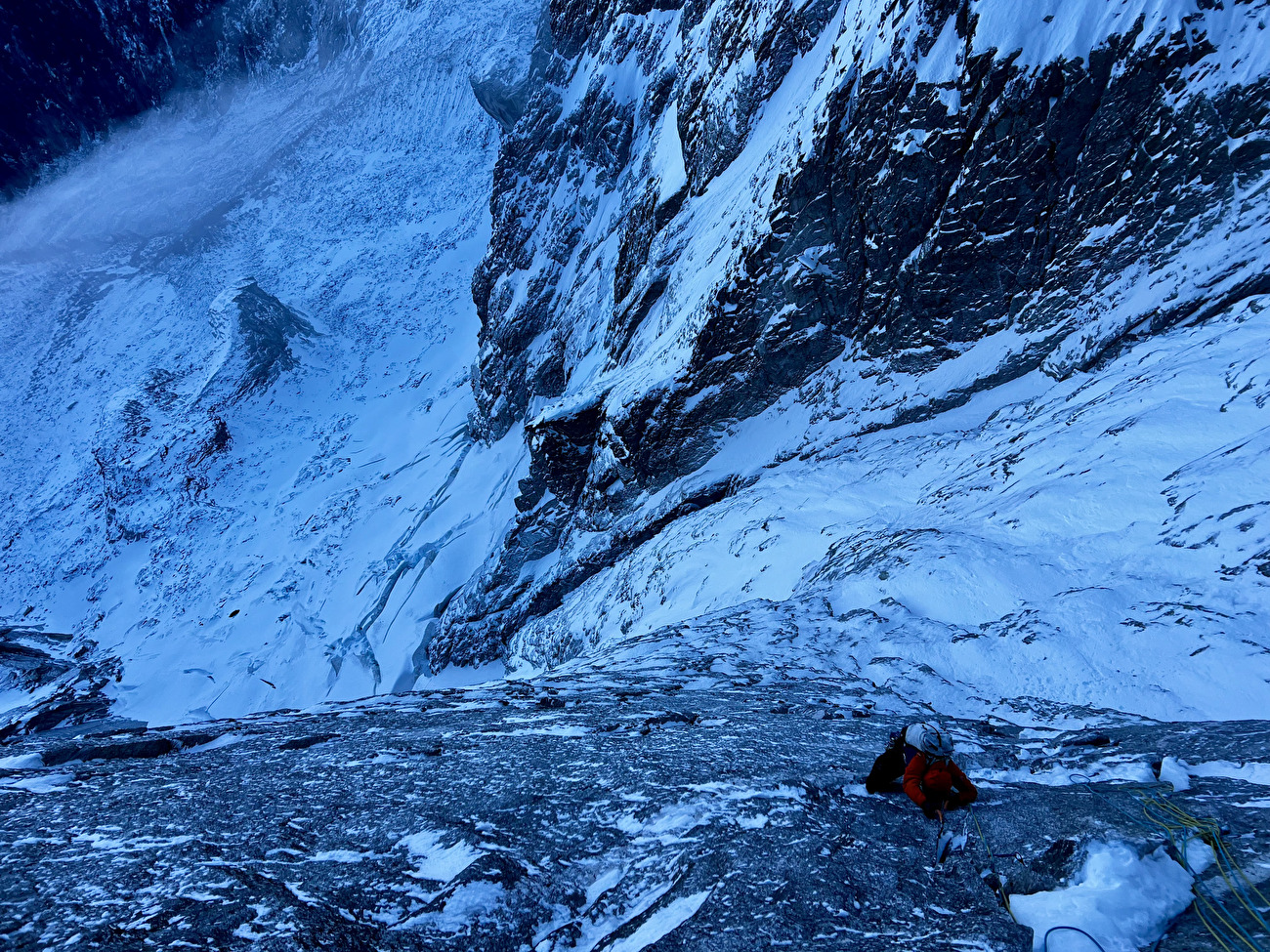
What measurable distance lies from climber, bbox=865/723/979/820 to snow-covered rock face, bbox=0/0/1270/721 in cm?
344

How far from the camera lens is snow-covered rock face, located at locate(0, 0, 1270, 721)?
33.4 feet

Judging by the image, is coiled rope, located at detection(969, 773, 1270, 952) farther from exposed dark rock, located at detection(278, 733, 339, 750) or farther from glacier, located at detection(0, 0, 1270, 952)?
exposed dark rock, located at detection(278, 733, 339, 750)

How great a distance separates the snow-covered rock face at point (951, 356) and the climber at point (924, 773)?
3900 millimetres

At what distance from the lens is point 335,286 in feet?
208

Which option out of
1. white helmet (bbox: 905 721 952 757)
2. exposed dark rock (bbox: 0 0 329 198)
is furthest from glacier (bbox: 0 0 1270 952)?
exposed dark rock (bbox: 0 0 329 198)

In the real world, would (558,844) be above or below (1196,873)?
above

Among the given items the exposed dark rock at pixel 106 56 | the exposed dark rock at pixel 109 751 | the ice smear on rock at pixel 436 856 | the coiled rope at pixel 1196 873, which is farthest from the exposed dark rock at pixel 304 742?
the exposed dark rock at pixel 106 56

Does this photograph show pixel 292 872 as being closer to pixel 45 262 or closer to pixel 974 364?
pixel 974 364

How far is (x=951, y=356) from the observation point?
1814 cm

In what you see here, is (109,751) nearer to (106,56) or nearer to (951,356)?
(951,356)

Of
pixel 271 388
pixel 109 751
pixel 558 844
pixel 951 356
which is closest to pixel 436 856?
pixel 558 844

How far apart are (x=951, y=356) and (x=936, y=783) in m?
16.2

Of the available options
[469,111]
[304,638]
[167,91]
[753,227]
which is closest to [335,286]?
[469,111]

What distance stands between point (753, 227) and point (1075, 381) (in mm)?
11590
